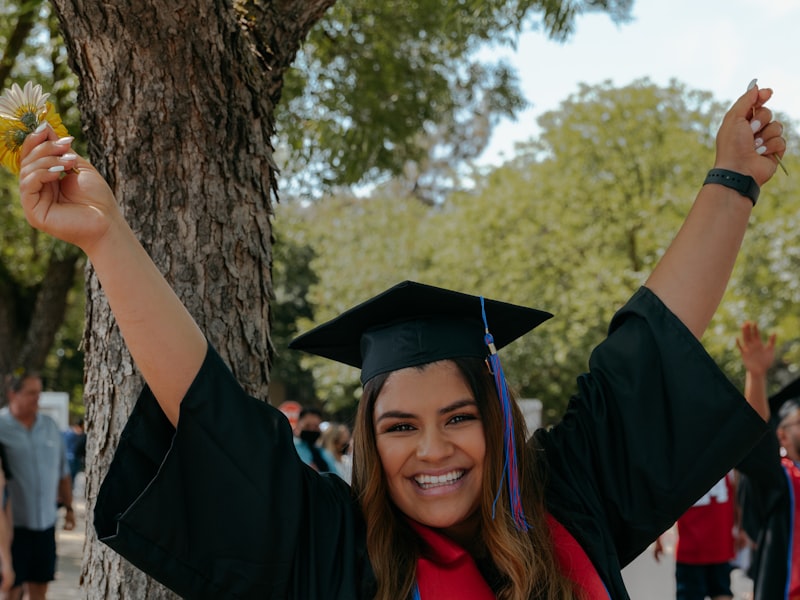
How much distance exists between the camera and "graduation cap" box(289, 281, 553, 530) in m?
2.25

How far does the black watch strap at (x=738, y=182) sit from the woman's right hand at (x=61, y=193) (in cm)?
141

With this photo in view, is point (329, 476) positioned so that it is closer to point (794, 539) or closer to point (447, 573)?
point (447, 573)

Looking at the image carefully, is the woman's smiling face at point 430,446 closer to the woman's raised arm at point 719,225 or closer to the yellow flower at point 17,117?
the woman's raised arm at point 719,225

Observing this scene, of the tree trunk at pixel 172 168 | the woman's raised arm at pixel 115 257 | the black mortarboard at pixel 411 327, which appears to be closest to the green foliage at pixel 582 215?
the tree trunk at pixel 172 168

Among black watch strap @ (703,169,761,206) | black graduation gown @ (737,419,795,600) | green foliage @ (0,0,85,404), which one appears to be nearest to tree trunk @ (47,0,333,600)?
green foliage @ (0,0,85,404)

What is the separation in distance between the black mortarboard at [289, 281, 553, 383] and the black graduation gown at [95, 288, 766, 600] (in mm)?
267

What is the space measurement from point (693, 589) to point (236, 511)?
21.6 ft

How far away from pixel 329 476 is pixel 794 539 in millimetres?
4404

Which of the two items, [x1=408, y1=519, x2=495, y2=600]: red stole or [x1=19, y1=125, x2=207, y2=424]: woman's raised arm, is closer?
[x1=19, y1=125, x2=207, y2=424]: woman's raised arm

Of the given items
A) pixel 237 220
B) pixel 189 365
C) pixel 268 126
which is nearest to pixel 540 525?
pixel 189 365

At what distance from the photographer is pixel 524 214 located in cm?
2194

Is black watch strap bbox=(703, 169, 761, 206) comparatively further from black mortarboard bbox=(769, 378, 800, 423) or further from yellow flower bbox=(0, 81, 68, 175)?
black mortarboard bbox=(769, 378, 800, 423)

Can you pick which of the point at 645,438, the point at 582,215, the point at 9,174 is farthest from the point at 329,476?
the point at 582,215

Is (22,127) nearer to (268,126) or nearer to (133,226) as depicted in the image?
(133,226)
